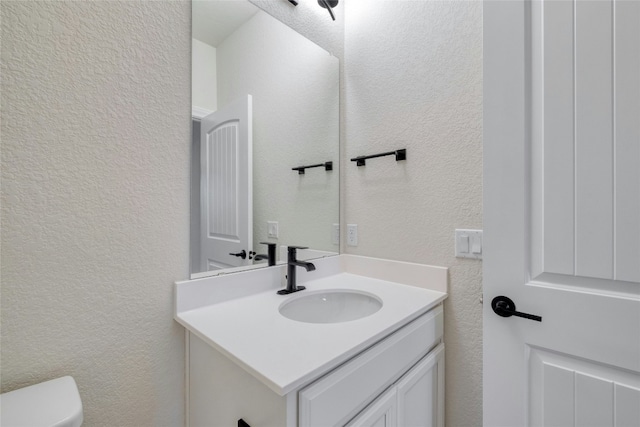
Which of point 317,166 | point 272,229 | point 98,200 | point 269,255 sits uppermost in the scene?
point 317,166

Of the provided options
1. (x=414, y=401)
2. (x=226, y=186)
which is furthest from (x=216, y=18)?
(x=414, y=401)

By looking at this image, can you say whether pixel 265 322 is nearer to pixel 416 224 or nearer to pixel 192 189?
pixel 192 189

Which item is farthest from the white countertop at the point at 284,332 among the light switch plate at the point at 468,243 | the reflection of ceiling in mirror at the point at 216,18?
the reflection of ceiling in mirror at the point at 216,18

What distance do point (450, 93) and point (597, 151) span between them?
565mm

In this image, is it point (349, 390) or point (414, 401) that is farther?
point (414, 401)

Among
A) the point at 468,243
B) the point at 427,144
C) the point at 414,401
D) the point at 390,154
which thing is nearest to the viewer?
the point at 414,401

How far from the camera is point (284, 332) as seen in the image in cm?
80

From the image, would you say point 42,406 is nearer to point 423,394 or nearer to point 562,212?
point 423,394

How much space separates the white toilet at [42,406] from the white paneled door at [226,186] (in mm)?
467

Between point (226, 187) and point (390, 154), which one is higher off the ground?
point (390, 154)

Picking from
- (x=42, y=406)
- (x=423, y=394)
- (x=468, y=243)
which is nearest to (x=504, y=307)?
(x=468, y=243)

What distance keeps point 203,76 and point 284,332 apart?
913mm

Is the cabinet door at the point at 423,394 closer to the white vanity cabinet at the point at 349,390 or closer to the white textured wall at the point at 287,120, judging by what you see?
the white vanity cabinet at the point at 349,390

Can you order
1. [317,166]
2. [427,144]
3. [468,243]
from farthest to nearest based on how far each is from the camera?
[317,166] < [427,144] < [468,243]
